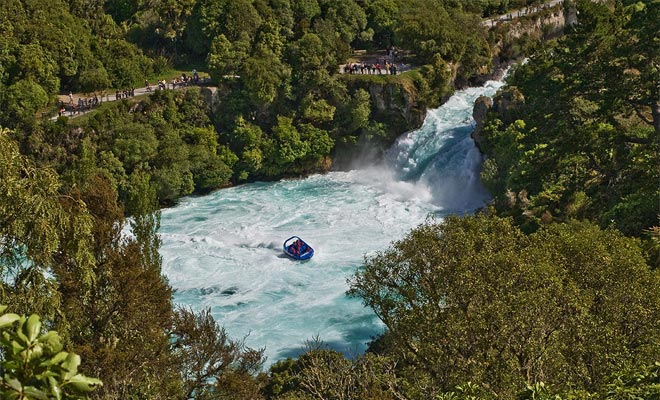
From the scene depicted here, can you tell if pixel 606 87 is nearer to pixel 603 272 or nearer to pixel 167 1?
pixel 603 272

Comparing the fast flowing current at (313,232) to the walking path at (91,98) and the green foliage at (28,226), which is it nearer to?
the walking path at (91,98)

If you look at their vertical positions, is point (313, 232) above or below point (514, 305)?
below

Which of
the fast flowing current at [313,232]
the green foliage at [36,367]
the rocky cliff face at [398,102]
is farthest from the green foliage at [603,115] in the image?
the green foliage at [36,367]

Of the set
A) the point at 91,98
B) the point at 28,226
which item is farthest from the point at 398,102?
the point at 28,226

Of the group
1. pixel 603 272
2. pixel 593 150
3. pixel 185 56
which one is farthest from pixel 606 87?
pixel 185 56

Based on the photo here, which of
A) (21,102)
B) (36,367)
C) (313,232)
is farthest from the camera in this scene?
(21,102)

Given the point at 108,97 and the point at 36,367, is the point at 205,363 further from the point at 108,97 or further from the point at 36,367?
the point at 108,97
